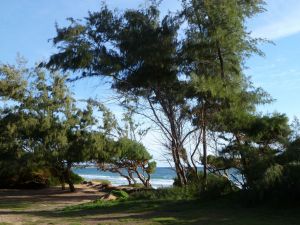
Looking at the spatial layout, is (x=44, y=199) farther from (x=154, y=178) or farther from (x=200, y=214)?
(x=154, y=178)

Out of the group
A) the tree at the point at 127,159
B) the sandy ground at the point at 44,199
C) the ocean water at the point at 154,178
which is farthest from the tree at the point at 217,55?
the ocean water at the point at 154,178

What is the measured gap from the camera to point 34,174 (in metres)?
35.2

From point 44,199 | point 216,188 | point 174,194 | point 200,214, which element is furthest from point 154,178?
point 200,214

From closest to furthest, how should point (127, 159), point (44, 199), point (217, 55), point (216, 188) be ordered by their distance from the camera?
point (216, 188) < point (217, 55) < point (44, 199) < point (127, 159)

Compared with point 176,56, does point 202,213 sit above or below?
below

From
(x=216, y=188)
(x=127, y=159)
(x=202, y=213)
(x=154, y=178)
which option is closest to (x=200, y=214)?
(x=202, y=213)

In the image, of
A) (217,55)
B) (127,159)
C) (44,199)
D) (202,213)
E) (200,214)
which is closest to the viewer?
(200,214)

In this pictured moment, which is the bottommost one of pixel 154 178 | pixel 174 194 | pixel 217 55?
pixel 174 194

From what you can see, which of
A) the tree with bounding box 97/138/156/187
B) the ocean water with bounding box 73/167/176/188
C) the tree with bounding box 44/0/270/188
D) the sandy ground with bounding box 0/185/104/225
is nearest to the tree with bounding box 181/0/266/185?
the tree with bounding box 44/0/270/188

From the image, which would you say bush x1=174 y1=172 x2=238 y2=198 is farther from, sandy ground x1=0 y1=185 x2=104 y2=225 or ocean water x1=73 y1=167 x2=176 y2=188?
ocean water x1=73 y1=167 x2=176 y2=188

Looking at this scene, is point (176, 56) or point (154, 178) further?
point (154, 178)

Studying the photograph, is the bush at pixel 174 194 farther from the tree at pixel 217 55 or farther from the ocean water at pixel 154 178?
the ocean water at pixel 154 178

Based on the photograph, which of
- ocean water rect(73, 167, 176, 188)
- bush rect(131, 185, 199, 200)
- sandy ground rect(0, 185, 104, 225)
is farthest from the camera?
ocean water rect(73, 167, 176, 188)

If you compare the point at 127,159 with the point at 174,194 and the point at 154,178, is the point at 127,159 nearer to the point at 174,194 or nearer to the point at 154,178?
the point at 174,194
